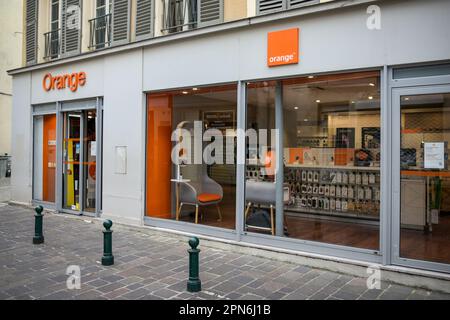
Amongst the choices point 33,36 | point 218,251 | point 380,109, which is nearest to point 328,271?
point 218,251

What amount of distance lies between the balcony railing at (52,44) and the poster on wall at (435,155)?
979 cm

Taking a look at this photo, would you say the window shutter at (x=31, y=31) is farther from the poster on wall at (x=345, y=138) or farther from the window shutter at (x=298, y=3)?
the poster on wall at (x=345, y=138)

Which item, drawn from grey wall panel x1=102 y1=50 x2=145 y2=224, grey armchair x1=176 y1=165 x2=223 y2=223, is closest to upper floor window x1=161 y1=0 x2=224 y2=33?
grey wall panel x1=102 y1=50 x2=145 y2=224

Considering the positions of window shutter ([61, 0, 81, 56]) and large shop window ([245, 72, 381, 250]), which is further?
window shutter ([61, 0, 81, 56])

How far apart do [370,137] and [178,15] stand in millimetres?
4754

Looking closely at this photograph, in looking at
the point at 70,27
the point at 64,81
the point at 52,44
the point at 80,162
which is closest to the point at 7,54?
the point at 52,44

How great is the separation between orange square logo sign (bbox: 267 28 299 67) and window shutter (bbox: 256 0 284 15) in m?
0.53

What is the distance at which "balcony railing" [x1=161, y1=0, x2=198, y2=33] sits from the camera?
336 inches

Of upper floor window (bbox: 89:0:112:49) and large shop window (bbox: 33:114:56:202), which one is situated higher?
upper floor window (bbox: 89:0:112:49)

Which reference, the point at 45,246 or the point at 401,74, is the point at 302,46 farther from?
the point at 45,246

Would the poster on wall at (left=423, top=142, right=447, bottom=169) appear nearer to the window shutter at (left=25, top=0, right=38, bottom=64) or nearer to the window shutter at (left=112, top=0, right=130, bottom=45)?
the window shutter at (left=112, top=0, right=130, bottom=45)

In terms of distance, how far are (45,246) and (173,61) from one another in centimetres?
438

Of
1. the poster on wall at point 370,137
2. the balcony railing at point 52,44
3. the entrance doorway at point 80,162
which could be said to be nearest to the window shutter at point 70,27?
the balcony railing at point 52,44

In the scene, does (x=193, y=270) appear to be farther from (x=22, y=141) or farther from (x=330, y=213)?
(x=22, y=141)
